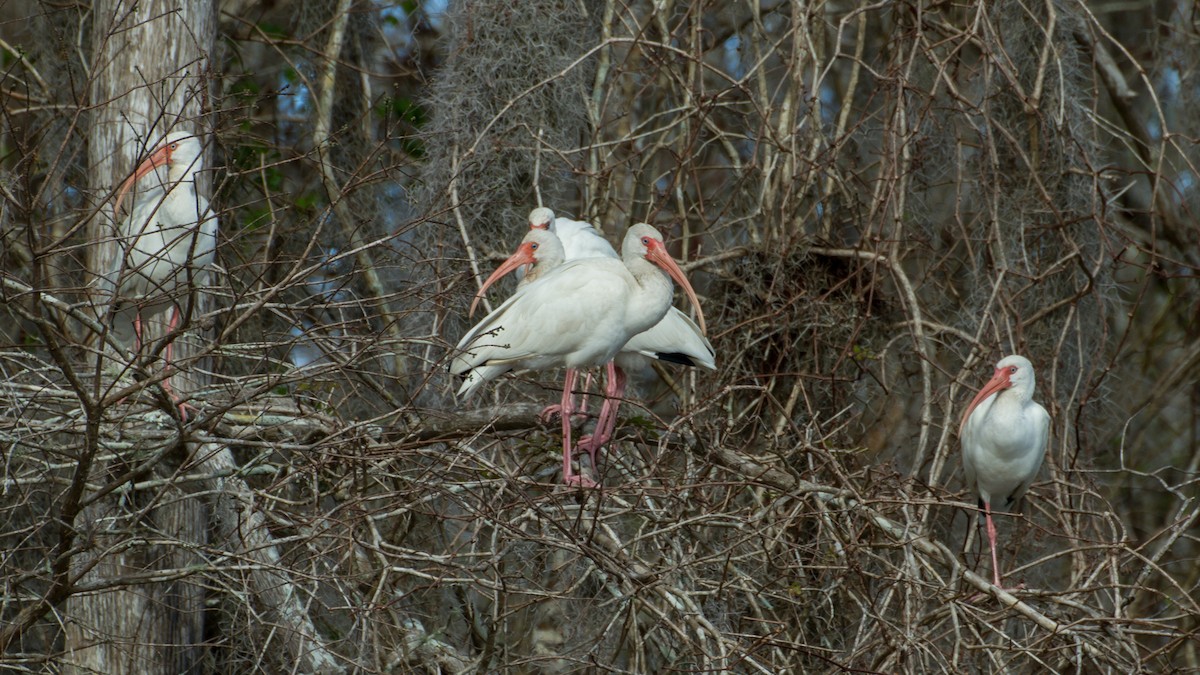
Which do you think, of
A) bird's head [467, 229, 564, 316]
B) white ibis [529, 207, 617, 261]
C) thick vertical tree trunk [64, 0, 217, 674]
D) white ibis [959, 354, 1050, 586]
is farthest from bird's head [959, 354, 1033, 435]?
thick vertical tree trunk [64, 0, 217, 674]

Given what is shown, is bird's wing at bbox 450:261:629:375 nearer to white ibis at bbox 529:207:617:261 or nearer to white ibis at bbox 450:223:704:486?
white ibis at bbox 450:223:704:486

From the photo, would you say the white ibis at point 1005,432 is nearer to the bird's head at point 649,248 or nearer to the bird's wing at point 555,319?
the bird's head at point 649,248

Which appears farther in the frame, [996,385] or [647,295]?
[996,385]

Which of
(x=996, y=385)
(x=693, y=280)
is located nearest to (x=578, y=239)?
(x=693, y=280)

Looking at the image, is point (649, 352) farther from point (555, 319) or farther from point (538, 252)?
point (538, 252)

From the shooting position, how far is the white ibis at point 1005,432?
20.1ft

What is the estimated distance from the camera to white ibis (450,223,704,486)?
5336mm

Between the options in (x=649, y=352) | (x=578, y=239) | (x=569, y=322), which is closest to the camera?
(x=569, y=322)

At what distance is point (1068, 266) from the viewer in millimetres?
7203

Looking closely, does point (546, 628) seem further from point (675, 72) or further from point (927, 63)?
point (927, 63)

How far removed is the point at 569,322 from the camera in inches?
210

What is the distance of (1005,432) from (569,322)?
7.04 feet

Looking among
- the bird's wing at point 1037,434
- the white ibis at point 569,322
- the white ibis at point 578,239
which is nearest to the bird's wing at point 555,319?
the white ibis at point 569,322

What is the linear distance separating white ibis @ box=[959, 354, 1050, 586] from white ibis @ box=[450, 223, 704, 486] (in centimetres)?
168
